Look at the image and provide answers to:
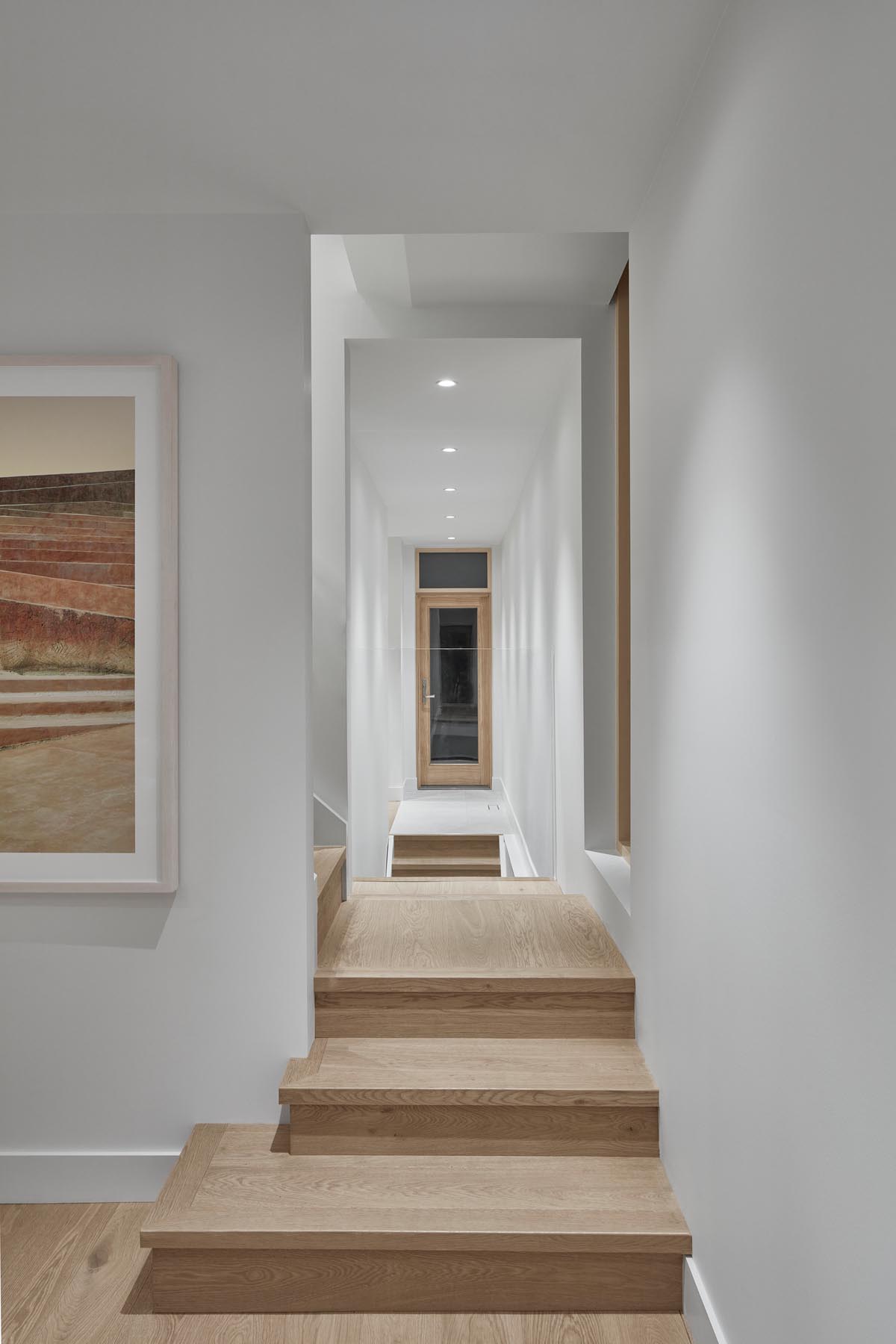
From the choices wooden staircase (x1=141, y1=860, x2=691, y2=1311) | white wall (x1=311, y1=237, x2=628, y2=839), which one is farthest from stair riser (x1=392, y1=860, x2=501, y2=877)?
wooden staircase (x1=141, y1=860, x2=691, y2=1311)

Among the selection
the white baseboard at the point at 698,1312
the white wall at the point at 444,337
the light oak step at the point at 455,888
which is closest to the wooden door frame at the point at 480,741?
the light oak step at the point at 455,888

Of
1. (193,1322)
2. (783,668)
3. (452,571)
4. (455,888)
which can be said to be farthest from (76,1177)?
(452,571)

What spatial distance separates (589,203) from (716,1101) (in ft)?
7.15

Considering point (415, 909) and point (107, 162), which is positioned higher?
point (107, 162)

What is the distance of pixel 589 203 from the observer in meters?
2.39

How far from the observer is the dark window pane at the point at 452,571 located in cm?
830

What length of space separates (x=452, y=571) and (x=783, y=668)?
23.0 feet

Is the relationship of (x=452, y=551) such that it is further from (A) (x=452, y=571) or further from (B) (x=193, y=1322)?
(B) (x=193, y=1322)

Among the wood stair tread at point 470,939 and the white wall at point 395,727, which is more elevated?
the white wall at point 395,727

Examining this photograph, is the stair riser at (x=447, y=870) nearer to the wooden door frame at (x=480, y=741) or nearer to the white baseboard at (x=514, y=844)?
the white baseboard at (x=514, y=844)

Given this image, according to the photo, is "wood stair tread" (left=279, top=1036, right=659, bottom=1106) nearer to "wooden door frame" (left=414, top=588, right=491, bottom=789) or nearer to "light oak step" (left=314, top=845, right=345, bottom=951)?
"light oak step" (left=314, top=845, right=345, bottom=951)

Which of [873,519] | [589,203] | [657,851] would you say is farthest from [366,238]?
[873,519]

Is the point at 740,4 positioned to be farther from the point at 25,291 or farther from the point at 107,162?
the point at 25,291

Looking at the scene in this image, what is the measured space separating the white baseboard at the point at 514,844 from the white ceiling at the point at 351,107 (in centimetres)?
272
